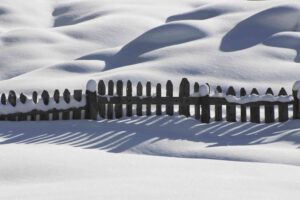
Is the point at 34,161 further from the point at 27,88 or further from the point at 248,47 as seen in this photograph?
the point at 248,47

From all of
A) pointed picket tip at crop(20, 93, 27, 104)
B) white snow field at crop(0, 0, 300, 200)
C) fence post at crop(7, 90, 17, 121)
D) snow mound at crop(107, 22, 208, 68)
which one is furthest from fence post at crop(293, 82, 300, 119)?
snow mound at crop(107, 22, 208, 68)

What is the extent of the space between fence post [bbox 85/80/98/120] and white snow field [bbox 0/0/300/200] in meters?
0.20

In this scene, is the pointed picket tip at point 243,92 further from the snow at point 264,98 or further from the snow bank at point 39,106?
the snow bank at point 39,106

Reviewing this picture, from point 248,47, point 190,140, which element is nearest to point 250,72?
point 248,47

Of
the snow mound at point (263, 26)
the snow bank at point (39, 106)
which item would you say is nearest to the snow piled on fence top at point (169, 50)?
the snow mound at point (263, 26)

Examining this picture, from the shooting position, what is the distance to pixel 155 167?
251 inches

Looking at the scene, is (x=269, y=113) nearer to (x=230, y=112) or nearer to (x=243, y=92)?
(x=230, y=112)

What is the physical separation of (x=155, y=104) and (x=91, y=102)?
123cm

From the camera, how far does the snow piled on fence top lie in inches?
645

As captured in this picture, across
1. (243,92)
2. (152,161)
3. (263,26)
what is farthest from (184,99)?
(263,26)

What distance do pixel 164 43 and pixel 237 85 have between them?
6.53 m

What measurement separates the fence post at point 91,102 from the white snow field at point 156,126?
0.20 metres

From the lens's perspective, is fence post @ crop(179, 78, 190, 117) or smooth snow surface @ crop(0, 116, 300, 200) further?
fence post @ crop(179, 78, 190, 117)

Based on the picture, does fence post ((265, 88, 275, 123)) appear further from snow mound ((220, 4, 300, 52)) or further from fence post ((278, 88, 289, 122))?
snow mound ((220, 4, 300, 52))
